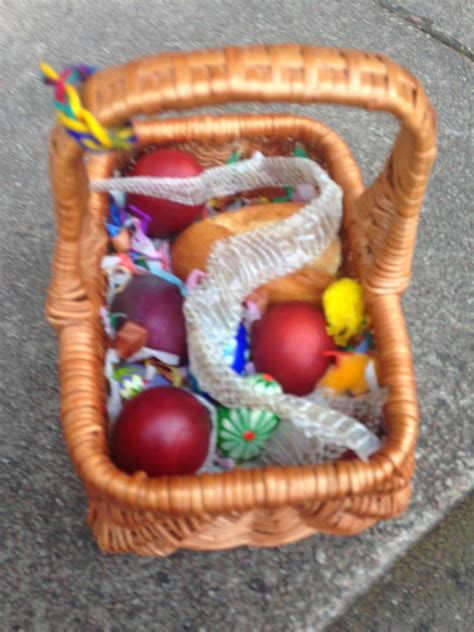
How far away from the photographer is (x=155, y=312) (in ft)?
3.01

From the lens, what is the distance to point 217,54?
1.98 feet

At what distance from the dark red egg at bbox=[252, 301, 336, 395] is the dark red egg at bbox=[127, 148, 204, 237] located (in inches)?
8.7

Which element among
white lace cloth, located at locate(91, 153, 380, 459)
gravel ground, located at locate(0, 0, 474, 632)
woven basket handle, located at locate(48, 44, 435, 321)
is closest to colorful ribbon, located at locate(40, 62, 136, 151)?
woven basket handle, located at locate(48, 44, 435, 321)

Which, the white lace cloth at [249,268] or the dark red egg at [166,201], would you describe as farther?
the dark red egg at [166,201]

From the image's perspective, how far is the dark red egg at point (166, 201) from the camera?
994mm

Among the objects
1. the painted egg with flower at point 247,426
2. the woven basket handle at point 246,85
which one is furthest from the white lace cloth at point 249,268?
the woven basket handle at point 246,85

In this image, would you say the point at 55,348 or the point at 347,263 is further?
the point at 55,348

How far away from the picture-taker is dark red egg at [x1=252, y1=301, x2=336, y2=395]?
878 millimetres

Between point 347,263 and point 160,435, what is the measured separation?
370 millimetres

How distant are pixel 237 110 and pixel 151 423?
90 cm

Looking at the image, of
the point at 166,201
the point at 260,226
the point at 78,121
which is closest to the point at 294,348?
the point at 260,226

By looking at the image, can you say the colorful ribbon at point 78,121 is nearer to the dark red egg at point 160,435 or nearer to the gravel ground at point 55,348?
the dark red egg at point 160,435

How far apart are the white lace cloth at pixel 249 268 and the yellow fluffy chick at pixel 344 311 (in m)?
0.06

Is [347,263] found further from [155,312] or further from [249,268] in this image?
[155,312]
